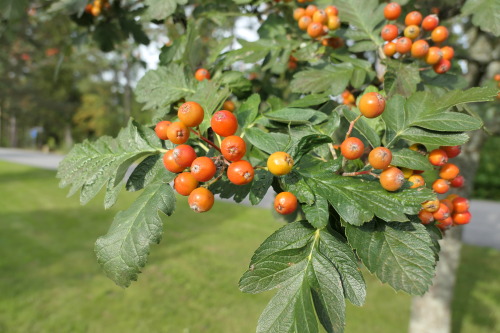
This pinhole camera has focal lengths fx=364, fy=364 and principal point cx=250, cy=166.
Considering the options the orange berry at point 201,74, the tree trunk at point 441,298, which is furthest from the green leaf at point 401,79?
the tree trunk at point 441,298

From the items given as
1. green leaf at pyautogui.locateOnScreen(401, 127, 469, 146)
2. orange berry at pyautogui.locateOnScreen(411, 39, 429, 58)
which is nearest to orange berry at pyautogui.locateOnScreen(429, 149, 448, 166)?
green leaf at pyautogui.locateOnScreen(401, 127, 469, 146)

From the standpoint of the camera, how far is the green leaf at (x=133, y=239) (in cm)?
120

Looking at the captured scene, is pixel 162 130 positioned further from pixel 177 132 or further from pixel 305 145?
pixel 305 145

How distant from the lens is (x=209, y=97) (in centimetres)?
150

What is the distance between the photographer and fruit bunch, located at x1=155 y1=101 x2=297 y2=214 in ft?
3.80

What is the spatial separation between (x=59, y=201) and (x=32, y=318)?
7689mm

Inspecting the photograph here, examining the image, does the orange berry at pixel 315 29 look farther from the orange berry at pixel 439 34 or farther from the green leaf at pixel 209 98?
the green leaf at pixel 209 98

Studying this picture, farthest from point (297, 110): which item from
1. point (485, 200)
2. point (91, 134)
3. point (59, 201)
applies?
point (91, 134)

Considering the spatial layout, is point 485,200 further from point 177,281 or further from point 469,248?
point 177,281

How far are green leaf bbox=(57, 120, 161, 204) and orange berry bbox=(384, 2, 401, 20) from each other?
1331 mm

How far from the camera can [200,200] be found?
1226 millimetres

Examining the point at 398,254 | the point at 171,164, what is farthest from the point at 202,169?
the point at 398,254

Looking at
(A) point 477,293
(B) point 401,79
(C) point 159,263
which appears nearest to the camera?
(B) point 401,79

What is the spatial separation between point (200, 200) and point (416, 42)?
1283 millimetres
